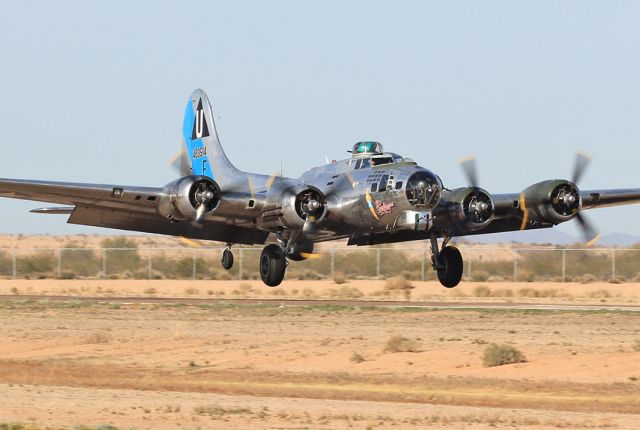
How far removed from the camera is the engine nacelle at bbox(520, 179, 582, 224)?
120ft

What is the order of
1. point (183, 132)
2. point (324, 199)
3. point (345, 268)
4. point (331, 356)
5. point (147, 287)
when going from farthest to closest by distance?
point (345, 268)
point (147, 287)
point (183, 132)
point (324, 199)
point (331, 356)

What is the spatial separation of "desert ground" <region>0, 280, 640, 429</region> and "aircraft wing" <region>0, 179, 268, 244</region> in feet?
10.0

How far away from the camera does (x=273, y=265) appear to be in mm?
37781

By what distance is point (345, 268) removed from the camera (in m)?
77.2

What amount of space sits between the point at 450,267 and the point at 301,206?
18.0ft

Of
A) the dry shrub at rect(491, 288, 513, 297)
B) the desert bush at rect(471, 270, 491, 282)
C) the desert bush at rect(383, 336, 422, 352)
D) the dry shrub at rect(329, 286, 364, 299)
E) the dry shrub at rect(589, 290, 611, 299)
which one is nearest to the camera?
the desert bush at rect(383, 336, 422, 352)

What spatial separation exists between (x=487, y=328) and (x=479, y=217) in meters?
3.66

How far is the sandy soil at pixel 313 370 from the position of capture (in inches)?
796

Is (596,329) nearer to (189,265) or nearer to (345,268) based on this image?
(345,268)

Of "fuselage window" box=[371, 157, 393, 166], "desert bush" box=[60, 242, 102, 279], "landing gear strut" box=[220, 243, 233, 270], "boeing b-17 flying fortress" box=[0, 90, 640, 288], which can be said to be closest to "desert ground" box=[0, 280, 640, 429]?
"landing gear strut" box=[220, 243, 233, 270]

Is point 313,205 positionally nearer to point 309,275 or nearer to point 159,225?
point 159,225

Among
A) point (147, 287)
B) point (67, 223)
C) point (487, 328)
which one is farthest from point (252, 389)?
point (147, 287)

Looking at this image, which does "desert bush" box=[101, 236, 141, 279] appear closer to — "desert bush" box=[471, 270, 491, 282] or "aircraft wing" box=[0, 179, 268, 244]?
"desert bush" box=[471, 270, 491, 282]

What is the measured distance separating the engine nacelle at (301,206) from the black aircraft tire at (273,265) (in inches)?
63.5
